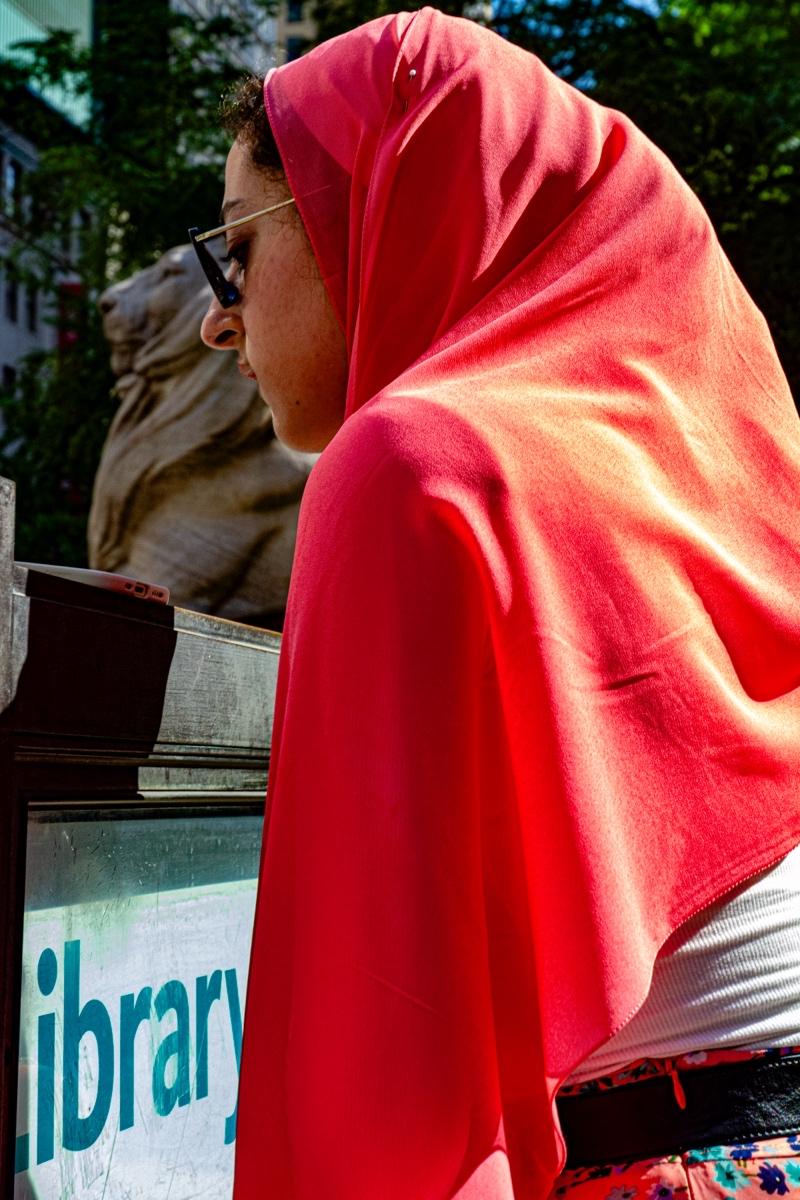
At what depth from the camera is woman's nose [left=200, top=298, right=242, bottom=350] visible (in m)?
1.58

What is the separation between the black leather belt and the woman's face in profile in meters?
0.73

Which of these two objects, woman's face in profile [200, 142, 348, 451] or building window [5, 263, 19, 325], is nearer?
woman's face in profile [200, 142, 348, 451]

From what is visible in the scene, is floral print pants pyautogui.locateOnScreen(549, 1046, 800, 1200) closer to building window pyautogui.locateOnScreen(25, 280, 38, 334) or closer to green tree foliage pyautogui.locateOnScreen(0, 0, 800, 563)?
green tree foliage pyautogui.locateOnScreen(0, 0, 800, 563)

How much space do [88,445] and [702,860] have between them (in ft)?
40.8

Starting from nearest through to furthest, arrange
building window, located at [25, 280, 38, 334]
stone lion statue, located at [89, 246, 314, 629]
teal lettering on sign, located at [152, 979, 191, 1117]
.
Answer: teal lettering on sign, located at [152, 979, 191, 1117], stone lion statue, located at [89, 246, 314, 629], building window, located at [25, 280, 38, 334]

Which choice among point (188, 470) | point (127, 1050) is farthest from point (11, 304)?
point (127, 1050)

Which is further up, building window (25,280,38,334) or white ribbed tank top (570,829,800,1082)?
building window (25,280,38,334)

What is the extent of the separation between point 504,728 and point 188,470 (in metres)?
4.99

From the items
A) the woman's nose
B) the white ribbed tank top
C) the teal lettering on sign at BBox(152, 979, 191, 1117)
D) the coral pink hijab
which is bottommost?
the teal lettering on sign at BBox(152, 979, 191, 1117)

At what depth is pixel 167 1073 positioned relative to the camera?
5.22 feet

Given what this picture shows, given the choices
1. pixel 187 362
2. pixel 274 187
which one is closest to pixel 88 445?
pixel 187 362

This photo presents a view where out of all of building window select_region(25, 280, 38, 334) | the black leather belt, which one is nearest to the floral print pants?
the black leather belt

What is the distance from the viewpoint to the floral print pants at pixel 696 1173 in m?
1.02

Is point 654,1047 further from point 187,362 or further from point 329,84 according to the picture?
point 187,362
